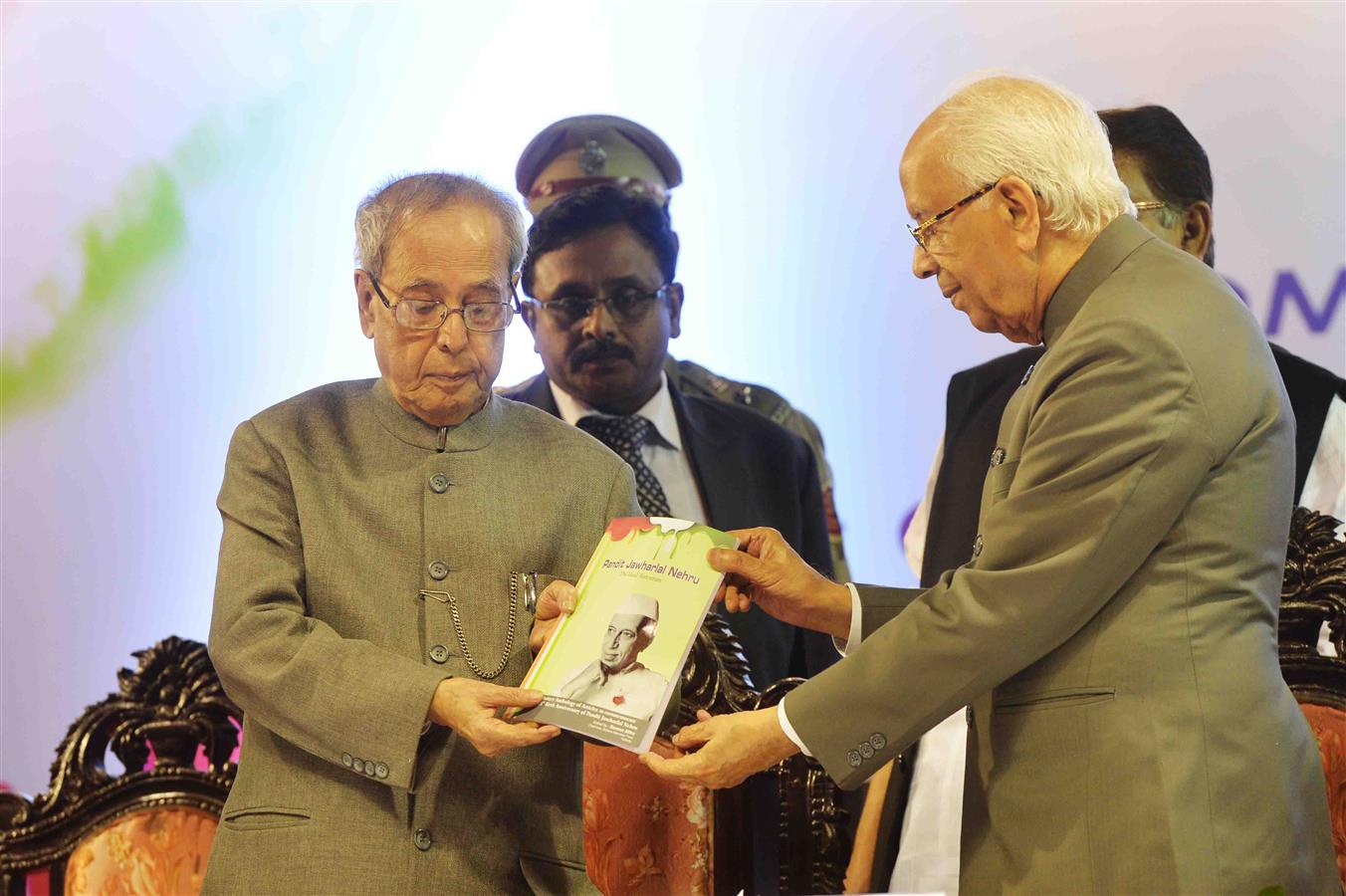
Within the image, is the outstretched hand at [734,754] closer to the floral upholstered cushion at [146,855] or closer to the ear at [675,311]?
the floral upholstered cushion at [146,855]

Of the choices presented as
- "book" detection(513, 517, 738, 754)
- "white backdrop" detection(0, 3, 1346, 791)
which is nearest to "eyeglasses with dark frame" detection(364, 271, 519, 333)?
"book" detection(513, 517, 738, 754)

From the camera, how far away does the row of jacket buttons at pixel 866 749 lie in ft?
6.70

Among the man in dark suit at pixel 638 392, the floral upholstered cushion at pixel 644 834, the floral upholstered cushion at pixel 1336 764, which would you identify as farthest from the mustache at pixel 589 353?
the floral upholstered cushion at pixel 1336 764

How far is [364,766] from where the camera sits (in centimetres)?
209

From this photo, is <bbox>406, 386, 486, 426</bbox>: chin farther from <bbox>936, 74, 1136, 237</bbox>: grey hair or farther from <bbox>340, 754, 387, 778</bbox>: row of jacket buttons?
<bbox>936, 74, 1136, 237</bbox>: grey hair

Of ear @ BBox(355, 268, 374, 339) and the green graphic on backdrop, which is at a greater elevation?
the green graphic on backdrop

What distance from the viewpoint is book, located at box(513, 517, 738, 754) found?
80.8 inches

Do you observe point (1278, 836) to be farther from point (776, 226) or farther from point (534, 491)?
point (776, 226)

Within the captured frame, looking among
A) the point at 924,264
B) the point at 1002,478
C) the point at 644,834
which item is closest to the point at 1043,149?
the point at 924,264

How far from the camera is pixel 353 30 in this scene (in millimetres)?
4195

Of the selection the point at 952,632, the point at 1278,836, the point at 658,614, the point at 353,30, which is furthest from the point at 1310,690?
the point at 353,30

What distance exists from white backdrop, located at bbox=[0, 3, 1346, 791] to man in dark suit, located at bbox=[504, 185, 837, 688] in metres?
0.17

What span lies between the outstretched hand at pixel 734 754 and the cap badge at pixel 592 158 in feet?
7.30

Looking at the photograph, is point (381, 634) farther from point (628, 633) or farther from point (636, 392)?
point (636, 392)
